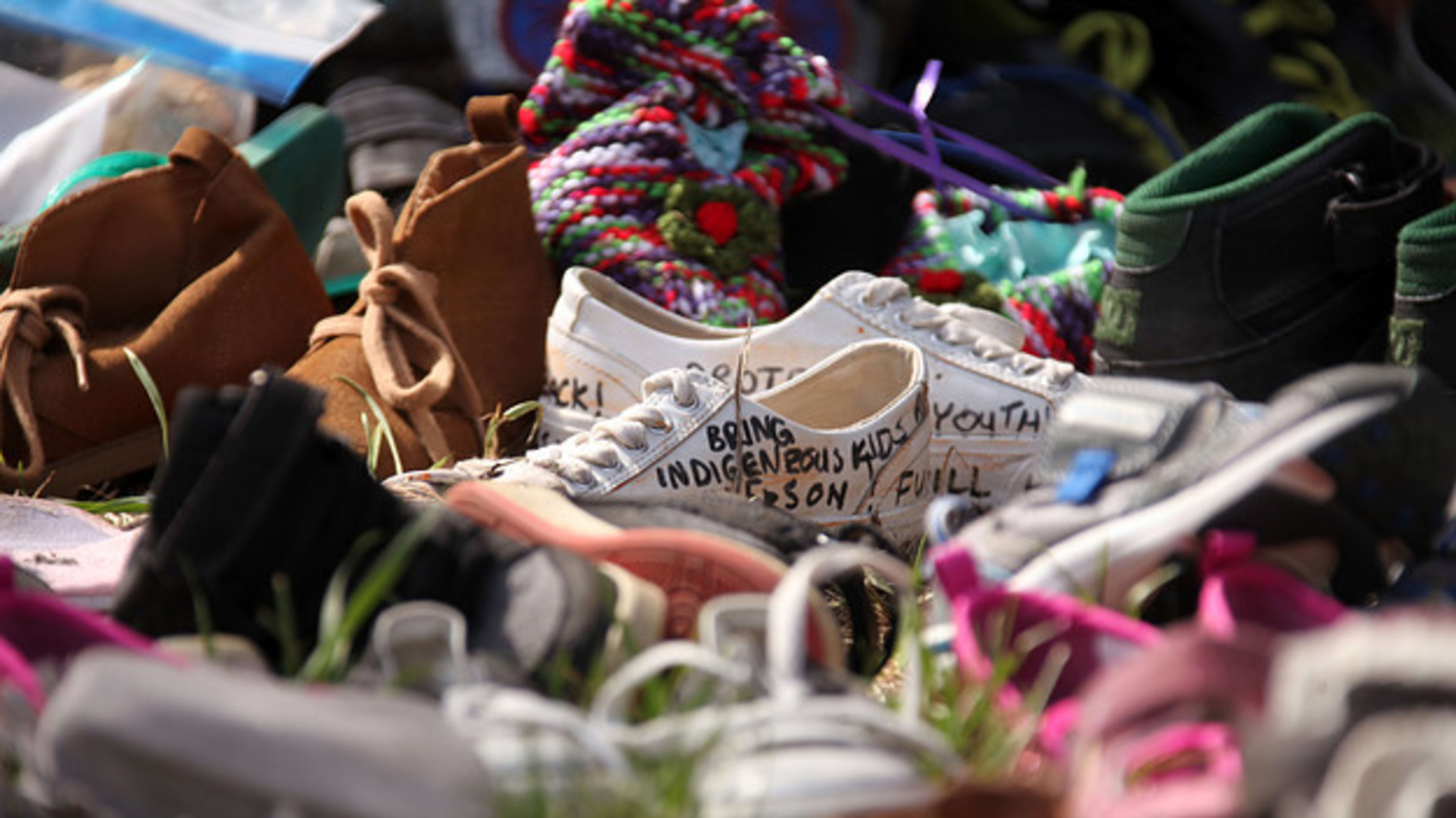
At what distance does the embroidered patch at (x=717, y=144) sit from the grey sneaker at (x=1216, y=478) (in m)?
1.21

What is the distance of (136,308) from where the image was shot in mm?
2096

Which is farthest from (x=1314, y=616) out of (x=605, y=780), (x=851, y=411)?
(x=851, y=411)

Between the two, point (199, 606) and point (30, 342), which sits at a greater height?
point (199, 606)

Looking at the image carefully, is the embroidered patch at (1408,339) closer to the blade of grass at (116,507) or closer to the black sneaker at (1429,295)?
the black sneaker at (1429,295)

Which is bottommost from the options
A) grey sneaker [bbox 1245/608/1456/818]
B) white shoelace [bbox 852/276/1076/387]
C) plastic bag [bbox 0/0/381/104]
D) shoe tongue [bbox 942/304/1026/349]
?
shoe tongue [bbox 942/304/1026/349]

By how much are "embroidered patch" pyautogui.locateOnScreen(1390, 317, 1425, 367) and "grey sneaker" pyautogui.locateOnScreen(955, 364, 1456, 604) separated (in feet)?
2.39

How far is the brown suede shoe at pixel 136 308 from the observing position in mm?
1940

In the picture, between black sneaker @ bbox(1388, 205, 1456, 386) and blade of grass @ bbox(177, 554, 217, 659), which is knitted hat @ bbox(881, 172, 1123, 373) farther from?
blade of grass @ bbox(177, 554, 217, 659)

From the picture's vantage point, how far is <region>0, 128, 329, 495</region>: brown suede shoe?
76.4 inches

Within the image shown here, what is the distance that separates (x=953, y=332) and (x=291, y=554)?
1.12m

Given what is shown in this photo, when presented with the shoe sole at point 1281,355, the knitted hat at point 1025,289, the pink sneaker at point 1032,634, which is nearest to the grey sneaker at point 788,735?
the pink sneaker at point 1032,634

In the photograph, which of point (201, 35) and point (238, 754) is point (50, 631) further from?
point (201, 35)

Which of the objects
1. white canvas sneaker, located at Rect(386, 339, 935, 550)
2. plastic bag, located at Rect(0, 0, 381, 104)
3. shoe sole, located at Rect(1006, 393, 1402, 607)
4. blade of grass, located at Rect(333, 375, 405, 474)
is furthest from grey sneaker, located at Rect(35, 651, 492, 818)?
plastic bag, located at Rect(0, 0, 381, 104)

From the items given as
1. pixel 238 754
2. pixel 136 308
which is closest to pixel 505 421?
pixel 136 308
